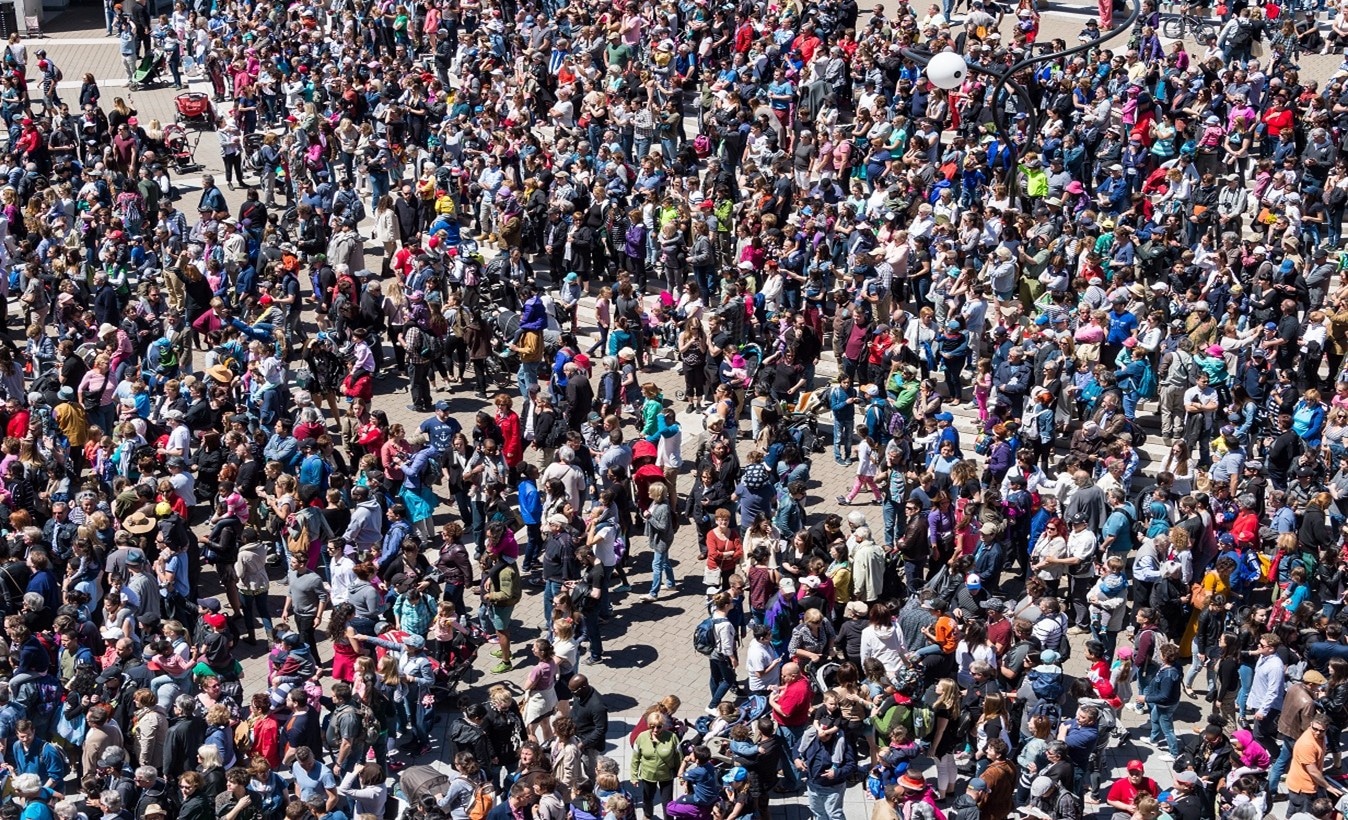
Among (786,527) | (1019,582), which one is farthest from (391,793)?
(1019,582)

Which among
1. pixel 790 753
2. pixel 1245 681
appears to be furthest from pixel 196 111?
pixel 1245 681

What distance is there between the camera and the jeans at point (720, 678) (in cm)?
1552

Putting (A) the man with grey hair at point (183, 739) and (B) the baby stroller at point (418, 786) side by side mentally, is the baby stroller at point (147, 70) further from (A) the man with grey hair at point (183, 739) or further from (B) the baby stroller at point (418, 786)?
(B) the baby stroller at point (418, 786)

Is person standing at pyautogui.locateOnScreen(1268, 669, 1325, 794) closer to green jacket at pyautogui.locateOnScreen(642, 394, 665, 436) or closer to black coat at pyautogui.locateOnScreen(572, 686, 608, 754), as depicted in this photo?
black coat at pyautogui.locateOnScreen(572, 686, 608, 754)

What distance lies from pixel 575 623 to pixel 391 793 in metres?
2.19

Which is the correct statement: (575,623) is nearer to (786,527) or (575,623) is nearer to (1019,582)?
(786,527)

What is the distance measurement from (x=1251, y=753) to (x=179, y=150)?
23018 millimetres

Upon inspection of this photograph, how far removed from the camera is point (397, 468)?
59.9 ft

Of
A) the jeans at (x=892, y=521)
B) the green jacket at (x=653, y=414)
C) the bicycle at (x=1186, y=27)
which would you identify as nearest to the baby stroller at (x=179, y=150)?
the green jacket at (x=653, y=414)

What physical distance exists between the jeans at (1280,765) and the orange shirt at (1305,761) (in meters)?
0.60

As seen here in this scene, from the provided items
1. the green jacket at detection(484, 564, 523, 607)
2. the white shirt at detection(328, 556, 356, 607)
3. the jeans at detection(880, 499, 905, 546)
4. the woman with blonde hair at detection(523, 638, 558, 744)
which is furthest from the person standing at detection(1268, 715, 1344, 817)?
the white shirt at detection(328, 556, 356, 607)

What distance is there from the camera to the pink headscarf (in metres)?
14.3

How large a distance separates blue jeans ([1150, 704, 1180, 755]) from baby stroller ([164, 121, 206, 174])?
70.2ft

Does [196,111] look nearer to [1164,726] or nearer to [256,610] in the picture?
[256,610]
